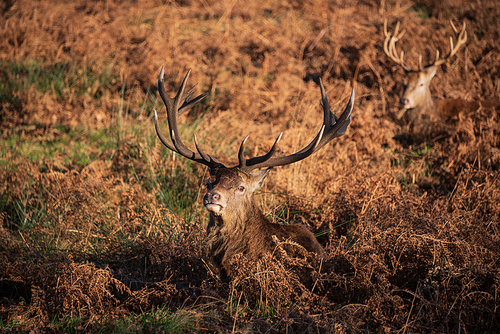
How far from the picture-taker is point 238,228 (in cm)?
453

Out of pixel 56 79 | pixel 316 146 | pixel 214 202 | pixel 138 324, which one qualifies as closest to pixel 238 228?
pixel 214 202

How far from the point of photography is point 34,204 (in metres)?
6.55

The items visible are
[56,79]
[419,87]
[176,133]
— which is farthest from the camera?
[56,79]

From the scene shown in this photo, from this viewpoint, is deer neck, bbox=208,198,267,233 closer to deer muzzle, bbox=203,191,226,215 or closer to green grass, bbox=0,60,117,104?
deer muzzle, bbox=203,191,226,215

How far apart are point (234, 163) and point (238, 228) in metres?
2.29

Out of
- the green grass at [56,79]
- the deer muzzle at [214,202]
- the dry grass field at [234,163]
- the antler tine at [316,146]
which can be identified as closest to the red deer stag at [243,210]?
the antler tine at [316,146]

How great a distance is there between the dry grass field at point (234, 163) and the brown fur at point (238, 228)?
7.2 inches

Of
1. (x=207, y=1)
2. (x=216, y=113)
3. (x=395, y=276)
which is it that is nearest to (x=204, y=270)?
(x=395, y=276)

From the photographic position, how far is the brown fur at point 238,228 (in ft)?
14.5

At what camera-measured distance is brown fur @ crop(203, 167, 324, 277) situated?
4.41m

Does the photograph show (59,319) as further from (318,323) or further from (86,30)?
(86,30)

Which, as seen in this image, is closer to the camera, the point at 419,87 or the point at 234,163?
the point at 234,163

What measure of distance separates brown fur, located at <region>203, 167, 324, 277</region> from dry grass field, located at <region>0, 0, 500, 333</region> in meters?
0.18

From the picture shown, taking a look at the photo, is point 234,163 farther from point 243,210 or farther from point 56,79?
point 56,79
